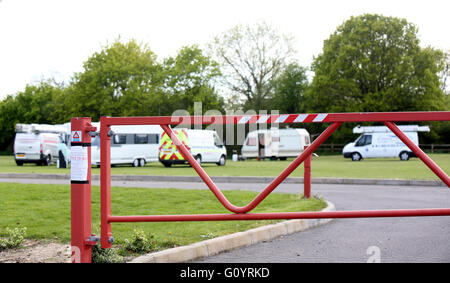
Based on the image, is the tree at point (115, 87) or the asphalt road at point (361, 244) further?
the tree at point (115, 87)

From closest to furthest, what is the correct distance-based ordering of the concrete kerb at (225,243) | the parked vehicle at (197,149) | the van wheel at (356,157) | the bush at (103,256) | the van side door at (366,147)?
1. the bush at (103,256)
2. the concrete kerb at (225,243)
3. the parked vehicle at (197,149)
4. the van side door at (366,147)
5. the van wheel at (356,157)

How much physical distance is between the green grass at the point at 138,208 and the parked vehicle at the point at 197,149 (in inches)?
624

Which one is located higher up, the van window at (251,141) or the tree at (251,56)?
the tree at (251,56)

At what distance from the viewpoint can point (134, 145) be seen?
30.4 meters

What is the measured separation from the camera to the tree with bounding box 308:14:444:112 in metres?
45.1

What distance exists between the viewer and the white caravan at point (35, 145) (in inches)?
1234

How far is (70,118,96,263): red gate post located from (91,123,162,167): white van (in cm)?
2315

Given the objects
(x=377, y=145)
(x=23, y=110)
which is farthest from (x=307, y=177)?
(x=23, y=110)

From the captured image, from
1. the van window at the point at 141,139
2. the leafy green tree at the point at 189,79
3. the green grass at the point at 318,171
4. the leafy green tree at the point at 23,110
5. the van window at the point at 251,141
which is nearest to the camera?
the green grass at the point at 318,171

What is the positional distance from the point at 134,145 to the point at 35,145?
626 centimetres

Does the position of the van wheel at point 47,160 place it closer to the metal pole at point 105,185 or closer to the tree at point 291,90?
the metal pole at point 105,185

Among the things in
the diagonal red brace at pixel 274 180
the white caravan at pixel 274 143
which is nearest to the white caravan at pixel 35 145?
the white caravan at pixel 274 143

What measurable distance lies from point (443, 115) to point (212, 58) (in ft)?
168
